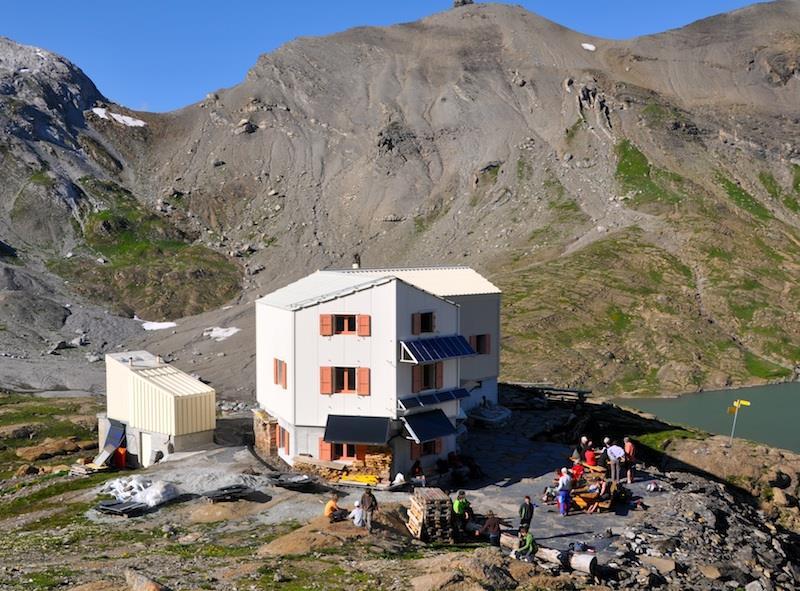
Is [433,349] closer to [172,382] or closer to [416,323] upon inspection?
[416,323]

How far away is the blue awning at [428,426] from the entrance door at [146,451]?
1557 cm

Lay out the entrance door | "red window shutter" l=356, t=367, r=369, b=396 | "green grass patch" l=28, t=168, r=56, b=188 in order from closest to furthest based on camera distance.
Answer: "red window shutter" l=356, t=367, r=369, b=396 < the entrance door < "green grass patch" l=28, t=168, r=56, b=188

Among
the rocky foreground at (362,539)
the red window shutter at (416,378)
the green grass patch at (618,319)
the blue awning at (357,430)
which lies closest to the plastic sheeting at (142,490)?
the rocky foreground at (362,539)

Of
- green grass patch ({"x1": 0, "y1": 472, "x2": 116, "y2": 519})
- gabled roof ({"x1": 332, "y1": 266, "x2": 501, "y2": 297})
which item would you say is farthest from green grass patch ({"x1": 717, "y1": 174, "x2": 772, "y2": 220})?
green grass patch ({"x1": 0, "y1": 472, "x2": 116, "y2": 519})

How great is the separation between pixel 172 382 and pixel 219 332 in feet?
161

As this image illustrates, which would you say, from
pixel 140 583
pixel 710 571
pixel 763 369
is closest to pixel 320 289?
pixel 140 583

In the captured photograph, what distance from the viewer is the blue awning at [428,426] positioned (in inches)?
1419

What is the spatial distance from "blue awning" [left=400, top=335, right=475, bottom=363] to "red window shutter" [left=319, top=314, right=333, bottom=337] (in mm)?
3674

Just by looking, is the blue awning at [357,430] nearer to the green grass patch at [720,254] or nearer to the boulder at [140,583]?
the boulder at [140,583]

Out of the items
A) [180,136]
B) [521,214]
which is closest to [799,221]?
[521,214]

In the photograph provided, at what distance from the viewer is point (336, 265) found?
116 m

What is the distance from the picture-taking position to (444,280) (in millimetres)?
50438

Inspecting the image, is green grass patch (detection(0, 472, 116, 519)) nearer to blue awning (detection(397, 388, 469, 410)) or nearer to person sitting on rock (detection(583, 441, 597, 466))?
blue awning (detection(397, 388, 469, 410))

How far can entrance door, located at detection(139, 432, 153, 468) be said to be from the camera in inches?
1679
